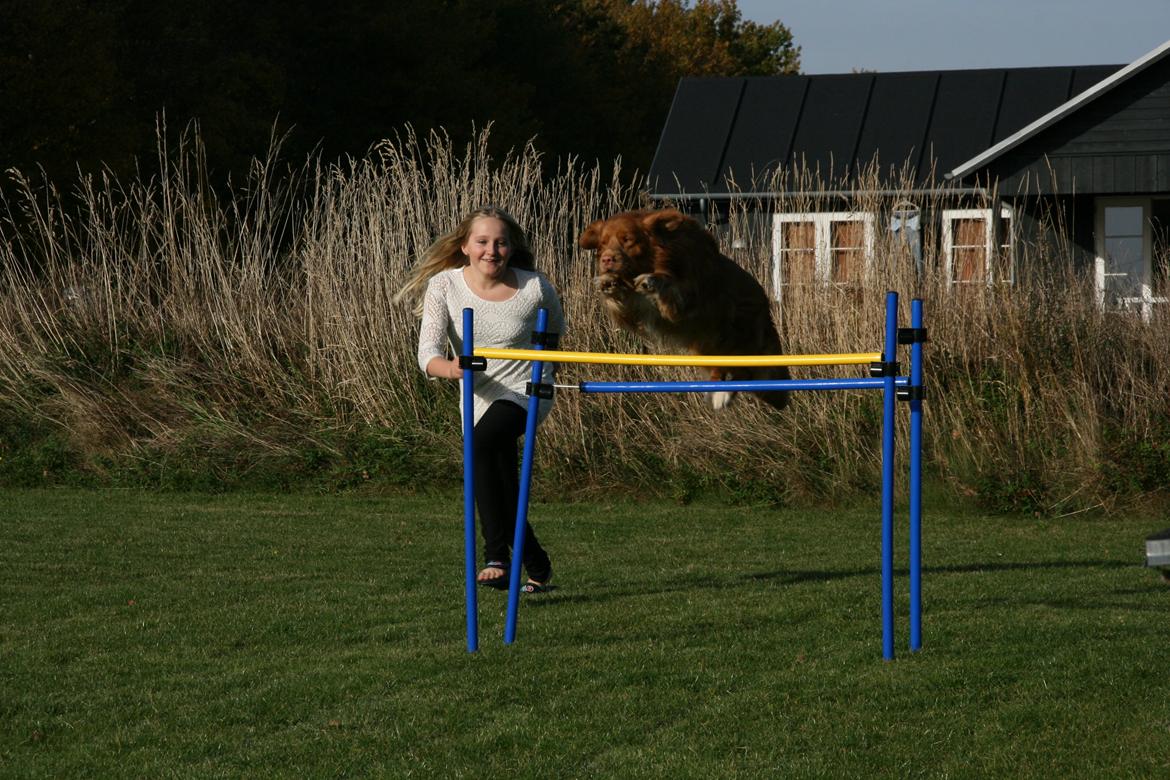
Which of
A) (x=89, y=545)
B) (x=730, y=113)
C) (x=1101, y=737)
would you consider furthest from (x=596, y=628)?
(x=730, y=113)

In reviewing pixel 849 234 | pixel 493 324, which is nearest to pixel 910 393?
pixel 493 324

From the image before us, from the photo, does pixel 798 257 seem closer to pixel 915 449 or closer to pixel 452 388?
pixel 452 388

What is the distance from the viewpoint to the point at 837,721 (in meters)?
5.05

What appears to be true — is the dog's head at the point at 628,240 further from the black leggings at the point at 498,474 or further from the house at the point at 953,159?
the house at the point at 953,159

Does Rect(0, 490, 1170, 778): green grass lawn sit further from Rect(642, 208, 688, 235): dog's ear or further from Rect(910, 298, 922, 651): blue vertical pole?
Rect(642, 208, 688, 235): dog's ear

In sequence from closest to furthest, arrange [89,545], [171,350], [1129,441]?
[89,545]
[1129,441]
[171,350]

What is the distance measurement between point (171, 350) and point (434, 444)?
2.88m

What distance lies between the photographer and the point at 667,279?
4.52 m

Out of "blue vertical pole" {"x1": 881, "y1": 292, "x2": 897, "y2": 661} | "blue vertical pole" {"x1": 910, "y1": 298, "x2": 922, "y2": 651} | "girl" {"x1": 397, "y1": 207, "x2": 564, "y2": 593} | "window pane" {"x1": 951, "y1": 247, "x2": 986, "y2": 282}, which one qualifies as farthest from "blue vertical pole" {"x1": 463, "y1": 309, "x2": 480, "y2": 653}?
"window pane" {"x1": 951, "y1": 247, "x2": 986, "y2": 282}

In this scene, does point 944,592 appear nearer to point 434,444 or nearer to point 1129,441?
point 1129,441

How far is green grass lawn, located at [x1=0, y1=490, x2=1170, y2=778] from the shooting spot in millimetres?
4734

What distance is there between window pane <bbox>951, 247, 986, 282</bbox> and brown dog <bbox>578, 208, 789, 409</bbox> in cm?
704

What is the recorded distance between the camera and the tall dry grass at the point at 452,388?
11.2 meters

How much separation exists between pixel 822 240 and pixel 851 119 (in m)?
12.8
